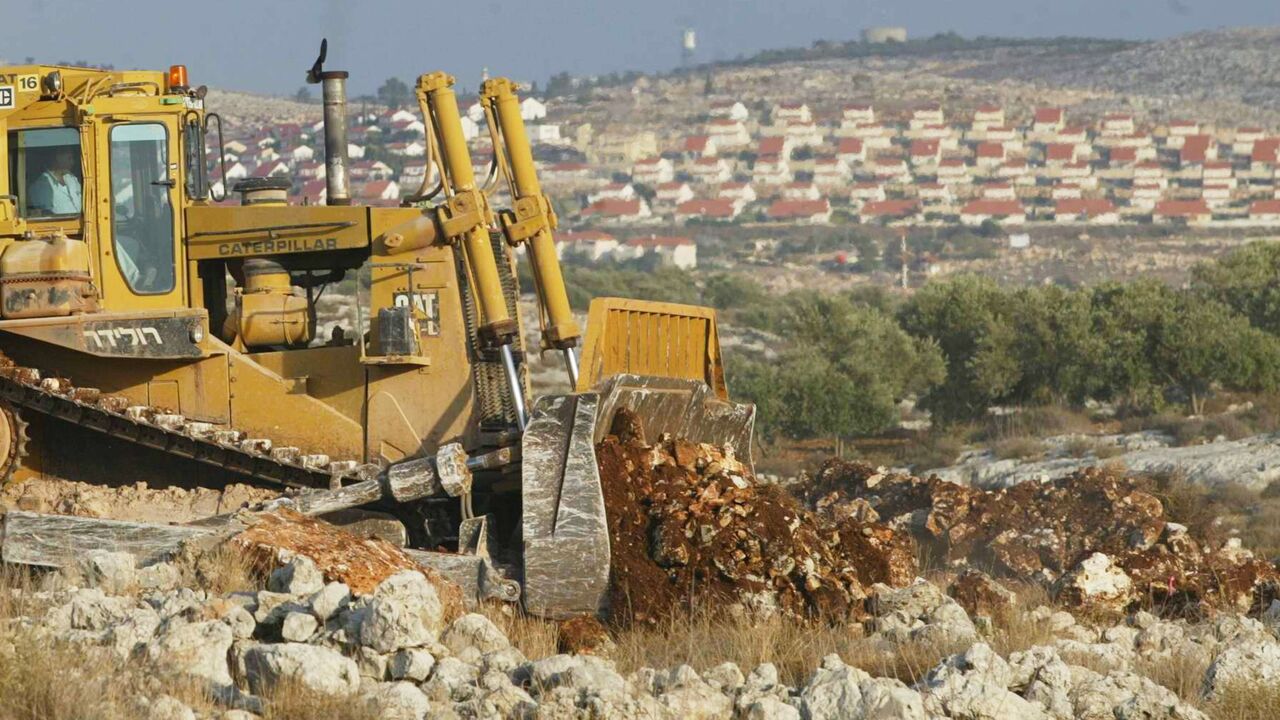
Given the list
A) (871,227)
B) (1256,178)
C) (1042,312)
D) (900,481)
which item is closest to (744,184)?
(871,227)

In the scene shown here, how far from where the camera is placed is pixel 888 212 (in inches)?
5531

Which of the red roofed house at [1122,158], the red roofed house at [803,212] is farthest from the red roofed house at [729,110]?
the red roofed house at [803,212]

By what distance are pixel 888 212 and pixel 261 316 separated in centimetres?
12833

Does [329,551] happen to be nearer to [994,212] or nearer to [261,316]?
[261,316]

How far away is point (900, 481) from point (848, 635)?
555 centimetres

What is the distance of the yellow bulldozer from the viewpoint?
13172mm

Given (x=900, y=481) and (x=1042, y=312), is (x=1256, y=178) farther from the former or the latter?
(x=900, y=481)

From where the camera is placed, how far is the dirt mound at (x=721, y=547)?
1171cm

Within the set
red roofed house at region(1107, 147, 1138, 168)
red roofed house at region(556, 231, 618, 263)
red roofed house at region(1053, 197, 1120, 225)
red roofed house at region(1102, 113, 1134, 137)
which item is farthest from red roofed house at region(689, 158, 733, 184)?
red roofed house at region(556, 231, 618, 263)

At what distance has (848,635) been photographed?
11.1m

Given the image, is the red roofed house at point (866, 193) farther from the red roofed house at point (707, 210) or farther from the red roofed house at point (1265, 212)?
the red roofed house at point (1265, 212)

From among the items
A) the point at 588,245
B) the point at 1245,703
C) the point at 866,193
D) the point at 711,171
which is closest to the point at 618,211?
the point at 866,193

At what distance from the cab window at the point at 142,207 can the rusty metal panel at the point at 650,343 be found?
2.99 metres

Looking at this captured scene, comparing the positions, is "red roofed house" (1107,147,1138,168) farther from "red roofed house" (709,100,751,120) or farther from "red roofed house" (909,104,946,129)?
"red roofed house" (709,100,751,120)
